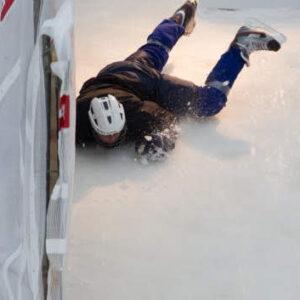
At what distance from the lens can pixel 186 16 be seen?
307 centimetres

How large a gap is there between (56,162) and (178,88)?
4.89 ft

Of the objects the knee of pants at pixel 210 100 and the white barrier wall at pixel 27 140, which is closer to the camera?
the white barrier wall at pixel 27 140

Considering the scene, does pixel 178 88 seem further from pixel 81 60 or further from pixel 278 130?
pixel 81 60

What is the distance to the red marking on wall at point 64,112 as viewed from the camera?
1.10 meters

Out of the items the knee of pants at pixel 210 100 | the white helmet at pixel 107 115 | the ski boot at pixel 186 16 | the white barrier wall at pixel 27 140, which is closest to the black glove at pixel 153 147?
the white helmet at pixel 107 115

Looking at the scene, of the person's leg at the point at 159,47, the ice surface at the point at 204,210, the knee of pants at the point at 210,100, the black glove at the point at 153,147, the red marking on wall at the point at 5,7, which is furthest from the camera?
the person's leg at the point at 159,47

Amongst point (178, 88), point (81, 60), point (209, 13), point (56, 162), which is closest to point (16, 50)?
point (56, 162)

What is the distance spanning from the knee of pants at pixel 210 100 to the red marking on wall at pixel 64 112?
58.8 inches

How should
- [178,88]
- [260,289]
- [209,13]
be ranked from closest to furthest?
[260,289] < [178,88] < [209,13]

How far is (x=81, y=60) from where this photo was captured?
3.23 m

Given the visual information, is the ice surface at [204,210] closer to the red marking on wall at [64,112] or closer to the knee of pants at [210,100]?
the knee of pants at [210,100]

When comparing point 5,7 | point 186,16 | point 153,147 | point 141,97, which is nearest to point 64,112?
point 5,7

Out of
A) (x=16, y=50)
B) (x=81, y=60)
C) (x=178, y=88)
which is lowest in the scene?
(x=81, y=60)

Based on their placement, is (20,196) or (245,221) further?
(245,221)
